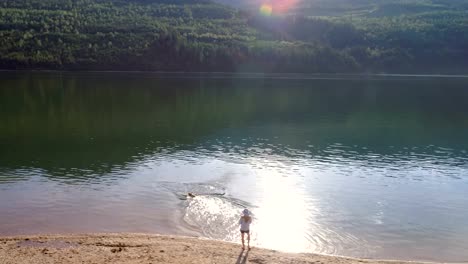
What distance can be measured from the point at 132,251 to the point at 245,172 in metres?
15.2

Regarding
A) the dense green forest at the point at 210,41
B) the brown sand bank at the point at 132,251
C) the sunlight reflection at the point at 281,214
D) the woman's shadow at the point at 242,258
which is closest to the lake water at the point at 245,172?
the sunlight reflection at the point at 281,214

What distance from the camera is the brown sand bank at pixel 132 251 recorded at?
56.0 ft

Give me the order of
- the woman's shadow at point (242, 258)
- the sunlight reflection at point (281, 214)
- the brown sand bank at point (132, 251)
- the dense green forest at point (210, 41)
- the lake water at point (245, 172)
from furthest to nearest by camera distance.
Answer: the dense green forest at point (210, 41), the lake water at point (245, 172), the sunlight reflection at point (281, 214), the woman's shadow at point (242, 258), the brown sand bank at point (132, 251)

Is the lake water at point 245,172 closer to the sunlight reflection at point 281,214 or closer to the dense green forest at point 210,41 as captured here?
the sunlight reflection at point 281,214

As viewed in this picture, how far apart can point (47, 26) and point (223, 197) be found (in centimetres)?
11588

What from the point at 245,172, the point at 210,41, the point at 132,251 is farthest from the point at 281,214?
the point at 210,41

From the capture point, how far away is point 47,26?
128875 millimetres

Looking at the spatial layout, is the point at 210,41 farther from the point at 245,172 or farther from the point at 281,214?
the point at 281,214

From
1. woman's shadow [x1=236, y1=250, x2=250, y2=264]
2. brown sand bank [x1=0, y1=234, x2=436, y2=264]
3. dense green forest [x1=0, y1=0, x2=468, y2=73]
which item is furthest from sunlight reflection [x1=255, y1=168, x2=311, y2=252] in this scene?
dense green forest [x1=0, y1=0, x2=468, y2=73]

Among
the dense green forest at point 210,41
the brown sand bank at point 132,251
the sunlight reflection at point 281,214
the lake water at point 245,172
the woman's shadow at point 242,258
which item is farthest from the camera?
the dense green forest at point 210,41

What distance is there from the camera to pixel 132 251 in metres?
17.9

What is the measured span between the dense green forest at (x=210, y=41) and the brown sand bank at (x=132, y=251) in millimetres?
100788

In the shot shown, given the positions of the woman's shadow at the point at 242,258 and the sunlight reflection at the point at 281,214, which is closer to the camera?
the woman's shadow at the point at 242,258

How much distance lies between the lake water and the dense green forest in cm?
5254
